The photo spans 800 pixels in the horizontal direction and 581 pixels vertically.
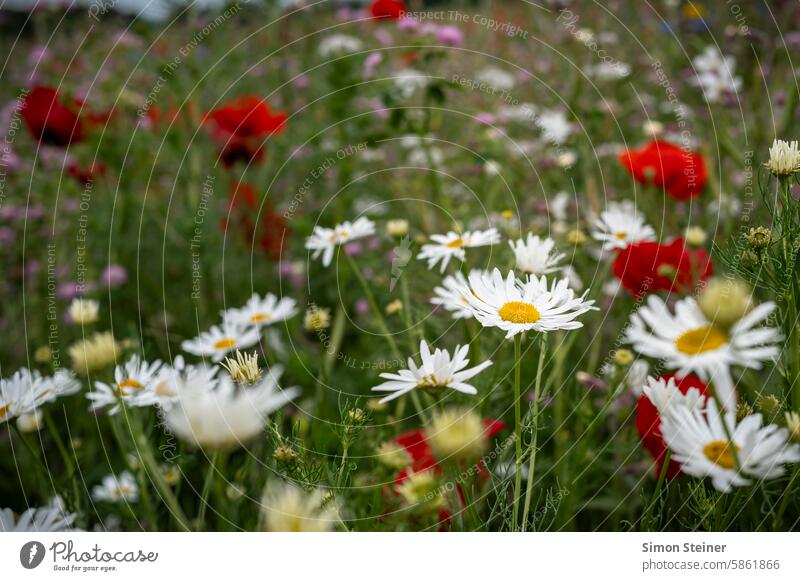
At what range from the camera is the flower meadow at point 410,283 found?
1.12 ft

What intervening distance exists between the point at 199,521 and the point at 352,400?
17cm

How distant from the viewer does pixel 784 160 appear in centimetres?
33

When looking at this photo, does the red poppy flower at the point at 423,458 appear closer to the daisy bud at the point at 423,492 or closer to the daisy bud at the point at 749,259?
the daisy bud at the point at 423,492

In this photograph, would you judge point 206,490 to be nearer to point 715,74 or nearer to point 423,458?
point 423,458

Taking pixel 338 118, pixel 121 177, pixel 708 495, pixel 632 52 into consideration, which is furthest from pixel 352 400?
pixel 632 52

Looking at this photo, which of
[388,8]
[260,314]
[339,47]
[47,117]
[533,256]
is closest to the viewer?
[533,256]

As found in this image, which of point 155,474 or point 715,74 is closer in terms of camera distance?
point 155,474

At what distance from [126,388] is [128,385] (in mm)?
14

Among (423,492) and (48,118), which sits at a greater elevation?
(48,118)

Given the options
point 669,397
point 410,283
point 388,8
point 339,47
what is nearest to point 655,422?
point 669,397

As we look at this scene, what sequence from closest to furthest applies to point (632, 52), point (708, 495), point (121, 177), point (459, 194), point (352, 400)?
1. point (708, 495)
2. point (352, 400)
3. point (459, 194)
4. point (121, 177)
5. point (632, 52)

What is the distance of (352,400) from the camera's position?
538 mm

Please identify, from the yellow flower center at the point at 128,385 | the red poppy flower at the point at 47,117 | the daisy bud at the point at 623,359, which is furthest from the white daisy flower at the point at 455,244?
the red poppy flower at the point at 47,117
